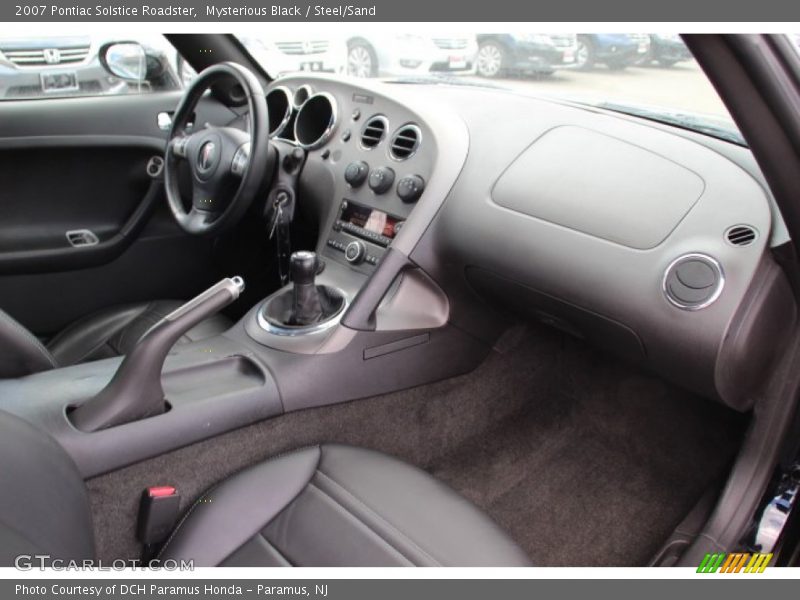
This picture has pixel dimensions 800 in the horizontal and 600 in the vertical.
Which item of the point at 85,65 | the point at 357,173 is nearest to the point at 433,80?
the point at 357,173

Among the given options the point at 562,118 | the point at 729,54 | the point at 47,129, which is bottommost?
the point at 47,129

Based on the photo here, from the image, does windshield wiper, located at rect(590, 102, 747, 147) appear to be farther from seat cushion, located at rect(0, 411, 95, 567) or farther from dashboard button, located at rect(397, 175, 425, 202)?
seat cushion, located at rect(0, 411, 95, 567)

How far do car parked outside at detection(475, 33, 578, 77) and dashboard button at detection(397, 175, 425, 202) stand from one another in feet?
1.08

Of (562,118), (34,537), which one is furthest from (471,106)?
(34,537)

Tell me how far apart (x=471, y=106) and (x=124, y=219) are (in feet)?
3.52

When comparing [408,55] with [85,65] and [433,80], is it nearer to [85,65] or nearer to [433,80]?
[433,80]

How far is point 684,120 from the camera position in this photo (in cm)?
140

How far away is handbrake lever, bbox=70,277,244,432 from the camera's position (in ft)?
3.58

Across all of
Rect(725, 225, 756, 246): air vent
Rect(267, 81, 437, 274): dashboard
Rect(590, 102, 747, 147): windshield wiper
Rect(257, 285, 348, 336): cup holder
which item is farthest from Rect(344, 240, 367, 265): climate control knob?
Rect(725, 225, 756, 246): air vent

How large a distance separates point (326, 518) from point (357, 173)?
846mm

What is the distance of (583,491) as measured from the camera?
1.65 meters

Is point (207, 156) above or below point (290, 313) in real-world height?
above

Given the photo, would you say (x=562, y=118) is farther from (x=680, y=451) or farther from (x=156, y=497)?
(x=156, y=497)

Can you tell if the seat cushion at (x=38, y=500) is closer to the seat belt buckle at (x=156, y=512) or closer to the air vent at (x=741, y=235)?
the seat belt buckle at (x=156, y=512)
